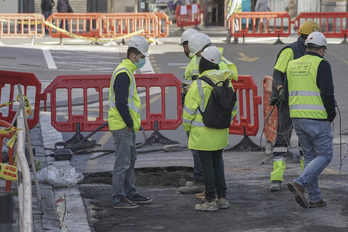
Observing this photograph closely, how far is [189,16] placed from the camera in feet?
111

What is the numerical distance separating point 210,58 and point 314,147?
143cm

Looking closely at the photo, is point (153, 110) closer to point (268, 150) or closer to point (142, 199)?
point (268, 150)

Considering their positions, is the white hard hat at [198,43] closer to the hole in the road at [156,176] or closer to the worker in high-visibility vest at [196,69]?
the worker in high-visibility vest at [196,69]

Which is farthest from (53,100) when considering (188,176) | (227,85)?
(227,85)

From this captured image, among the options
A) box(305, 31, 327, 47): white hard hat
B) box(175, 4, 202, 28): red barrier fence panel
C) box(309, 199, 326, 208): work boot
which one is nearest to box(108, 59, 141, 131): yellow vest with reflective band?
box(305, 31, 327, 47): white hard hat

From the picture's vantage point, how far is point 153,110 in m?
15.3

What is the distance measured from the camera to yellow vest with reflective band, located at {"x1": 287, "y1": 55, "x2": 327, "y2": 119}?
8.15m

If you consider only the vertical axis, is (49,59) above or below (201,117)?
below

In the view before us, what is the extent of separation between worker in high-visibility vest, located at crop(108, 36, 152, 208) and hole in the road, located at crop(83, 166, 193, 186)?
1.62 m

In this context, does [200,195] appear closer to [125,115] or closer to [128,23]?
[125,115]

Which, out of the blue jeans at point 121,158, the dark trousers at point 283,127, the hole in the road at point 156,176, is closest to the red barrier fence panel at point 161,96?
the hole in the road at point 156,176

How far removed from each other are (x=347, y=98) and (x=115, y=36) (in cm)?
1234

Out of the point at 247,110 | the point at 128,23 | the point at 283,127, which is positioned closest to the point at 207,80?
the point at 283,127

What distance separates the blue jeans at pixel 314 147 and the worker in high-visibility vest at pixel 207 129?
0.79 m
